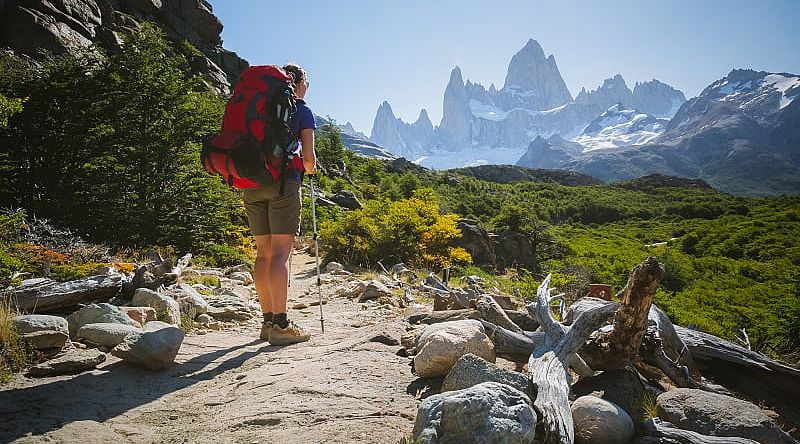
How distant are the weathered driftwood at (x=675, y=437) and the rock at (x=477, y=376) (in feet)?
2.10

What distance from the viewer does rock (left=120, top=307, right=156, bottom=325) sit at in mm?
4090

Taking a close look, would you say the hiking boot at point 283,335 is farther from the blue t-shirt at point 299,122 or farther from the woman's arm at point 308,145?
the woman's arm at point 308,145

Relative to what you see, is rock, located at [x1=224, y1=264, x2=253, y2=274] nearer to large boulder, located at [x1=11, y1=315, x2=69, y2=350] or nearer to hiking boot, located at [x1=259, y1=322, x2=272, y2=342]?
hiking boot, located at [x1=259, y1=322, x2=272, y2=342]

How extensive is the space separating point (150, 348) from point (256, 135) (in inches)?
74.2

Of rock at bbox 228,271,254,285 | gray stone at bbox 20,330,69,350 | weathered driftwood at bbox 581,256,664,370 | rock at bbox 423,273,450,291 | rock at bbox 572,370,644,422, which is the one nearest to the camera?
rock at bbox 572,370,644,422

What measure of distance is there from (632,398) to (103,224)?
1068cm

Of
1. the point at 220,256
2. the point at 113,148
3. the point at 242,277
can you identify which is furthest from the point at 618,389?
the point at 113,148

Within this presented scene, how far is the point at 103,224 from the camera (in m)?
9.33

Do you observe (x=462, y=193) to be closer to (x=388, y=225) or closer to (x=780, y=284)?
(x=780, y=284)

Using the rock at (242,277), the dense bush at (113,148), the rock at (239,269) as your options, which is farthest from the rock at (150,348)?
the dense bush at (113,148)

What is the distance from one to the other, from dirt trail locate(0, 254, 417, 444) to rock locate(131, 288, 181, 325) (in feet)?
2.26

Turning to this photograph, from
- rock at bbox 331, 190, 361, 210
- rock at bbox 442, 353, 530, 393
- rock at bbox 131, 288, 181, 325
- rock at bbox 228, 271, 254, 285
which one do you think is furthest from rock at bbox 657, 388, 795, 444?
rock at bbox 331, 190, 361, 210

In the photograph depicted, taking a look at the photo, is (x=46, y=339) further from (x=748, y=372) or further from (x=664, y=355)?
(x=748, y=372)

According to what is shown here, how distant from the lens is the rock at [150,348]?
3.16 metres
